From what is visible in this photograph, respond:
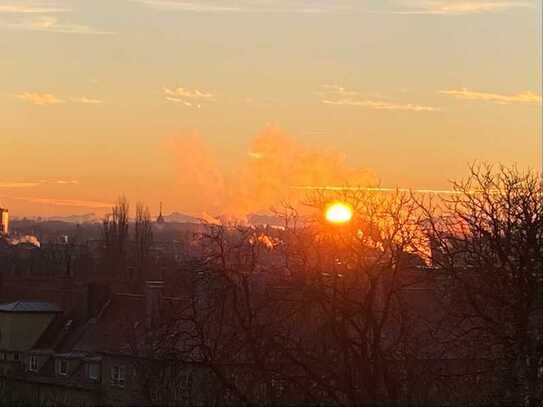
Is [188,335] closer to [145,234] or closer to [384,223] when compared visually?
[384,223]

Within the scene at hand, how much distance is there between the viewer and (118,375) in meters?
42.9

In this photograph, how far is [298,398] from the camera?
1911cm

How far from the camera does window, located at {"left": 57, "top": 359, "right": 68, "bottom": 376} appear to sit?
47.7 metres

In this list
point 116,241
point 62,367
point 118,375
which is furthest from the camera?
point 116,241

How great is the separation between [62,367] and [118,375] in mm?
6010

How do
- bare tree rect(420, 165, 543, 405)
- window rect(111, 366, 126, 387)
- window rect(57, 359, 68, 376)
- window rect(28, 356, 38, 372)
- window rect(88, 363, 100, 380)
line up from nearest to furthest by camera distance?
bare tree rect(420, 165, 543, 405) < window rect(111, 366, 126, 387) < window rect(88, 363, 100, 380) < window rect(57, 359, 68, 376) < window rect(28, 356, 38, 372)

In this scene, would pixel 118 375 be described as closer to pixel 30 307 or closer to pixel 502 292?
pixel 30 307

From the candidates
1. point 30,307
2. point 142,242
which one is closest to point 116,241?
point 142,242

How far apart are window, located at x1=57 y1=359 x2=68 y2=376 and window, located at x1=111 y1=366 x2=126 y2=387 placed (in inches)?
199

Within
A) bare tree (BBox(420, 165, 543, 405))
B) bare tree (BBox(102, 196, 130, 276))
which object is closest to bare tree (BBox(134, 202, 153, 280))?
bare tree (BBox(102, 196, 130, 276))

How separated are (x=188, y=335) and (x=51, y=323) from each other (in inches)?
1351

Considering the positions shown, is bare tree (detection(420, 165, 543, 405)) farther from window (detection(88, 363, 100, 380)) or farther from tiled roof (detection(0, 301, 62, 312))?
tiled roof (detection(0, 301, 62, 312))

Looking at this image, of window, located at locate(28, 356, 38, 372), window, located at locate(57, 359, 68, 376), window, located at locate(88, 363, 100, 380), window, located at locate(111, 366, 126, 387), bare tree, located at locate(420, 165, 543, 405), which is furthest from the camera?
window, located at locate(28, 356, 38, 372)

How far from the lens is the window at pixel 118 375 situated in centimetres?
4241
